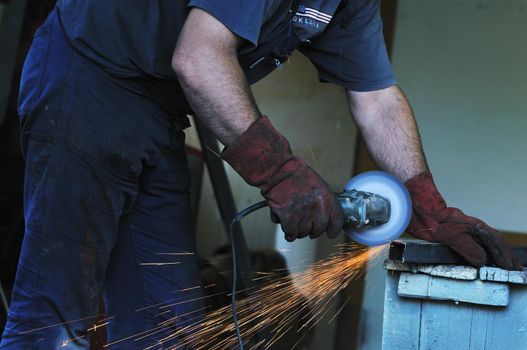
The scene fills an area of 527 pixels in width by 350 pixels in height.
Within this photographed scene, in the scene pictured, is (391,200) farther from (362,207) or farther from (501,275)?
(501,275)

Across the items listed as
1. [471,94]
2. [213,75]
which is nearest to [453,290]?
[213,75]

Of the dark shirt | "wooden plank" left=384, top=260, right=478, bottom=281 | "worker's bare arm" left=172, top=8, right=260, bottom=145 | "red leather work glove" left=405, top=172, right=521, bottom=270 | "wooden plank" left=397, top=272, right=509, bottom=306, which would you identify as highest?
the dark shirt

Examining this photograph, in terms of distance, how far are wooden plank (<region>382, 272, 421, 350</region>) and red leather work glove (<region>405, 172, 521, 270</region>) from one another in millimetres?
173

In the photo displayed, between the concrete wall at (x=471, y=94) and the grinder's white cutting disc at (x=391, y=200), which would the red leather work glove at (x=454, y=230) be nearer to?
the grinder's white cutting disc at (x=391, y=200)

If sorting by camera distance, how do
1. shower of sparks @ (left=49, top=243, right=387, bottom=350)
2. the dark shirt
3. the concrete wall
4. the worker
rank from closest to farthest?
the worker < the dark shirt < shower of sparks @ (left=49, top=243, right=387, bottom=350) < the concrete wall

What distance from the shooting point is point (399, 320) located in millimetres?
1725

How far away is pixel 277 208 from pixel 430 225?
21.5 inches

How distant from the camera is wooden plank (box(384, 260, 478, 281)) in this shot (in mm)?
1645

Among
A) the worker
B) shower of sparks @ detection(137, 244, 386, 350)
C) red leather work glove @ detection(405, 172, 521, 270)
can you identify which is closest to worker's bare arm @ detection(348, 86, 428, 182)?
the worker

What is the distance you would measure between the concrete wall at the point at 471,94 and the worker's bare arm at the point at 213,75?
2.00 meters

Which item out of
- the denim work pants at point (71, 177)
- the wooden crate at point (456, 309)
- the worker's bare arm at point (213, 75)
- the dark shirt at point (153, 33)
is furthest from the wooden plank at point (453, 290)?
the denim work pants at point (71, 177)

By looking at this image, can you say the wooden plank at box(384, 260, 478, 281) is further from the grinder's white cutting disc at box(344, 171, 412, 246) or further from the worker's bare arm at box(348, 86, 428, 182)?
the worker's bare arm at box(348, 86, 428, 182)

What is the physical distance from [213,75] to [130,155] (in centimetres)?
47

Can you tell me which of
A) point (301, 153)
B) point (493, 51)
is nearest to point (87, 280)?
point (301, 153)
